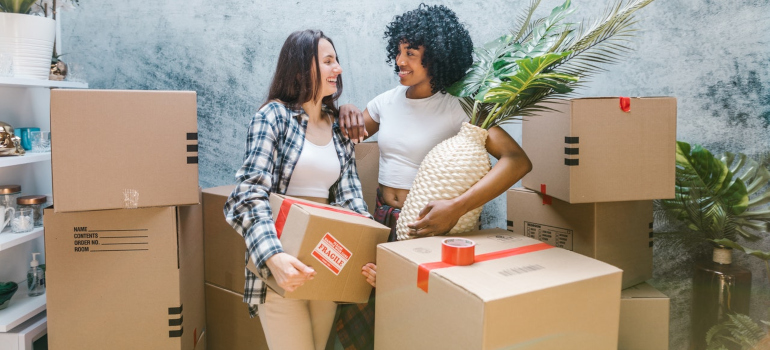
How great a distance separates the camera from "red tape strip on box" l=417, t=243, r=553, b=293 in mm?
1240

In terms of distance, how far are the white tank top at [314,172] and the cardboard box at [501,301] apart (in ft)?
1.54

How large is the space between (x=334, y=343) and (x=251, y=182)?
40.1 inches

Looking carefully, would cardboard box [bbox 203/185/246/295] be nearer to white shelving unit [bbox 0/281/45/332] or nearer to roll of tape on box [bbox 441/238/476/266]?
white shelving unit [bbox 0/281/45/332]

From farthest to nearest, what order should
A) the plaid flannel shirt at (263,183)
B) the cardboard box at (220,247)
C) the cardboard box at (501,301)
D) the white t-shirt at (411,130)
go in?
the cardboard box at (220,247), the white t-shirt at (411,130), the plaid flannel shirt at (263,183), the cardboard box at (501,301)

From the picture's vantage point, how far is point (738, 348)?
2131 mm

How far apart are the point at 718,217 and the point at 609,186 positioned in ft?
2.50

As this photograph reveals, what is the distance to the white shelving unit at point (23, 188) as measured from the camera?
1.88 metres

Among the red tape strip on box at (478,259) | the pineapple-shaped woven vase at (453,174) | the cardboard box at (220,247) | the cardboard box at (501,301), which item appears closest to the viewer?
the cardboard box at (501,301)

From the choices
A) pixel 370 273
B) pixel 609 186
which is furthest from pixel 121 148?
pixel 609 186

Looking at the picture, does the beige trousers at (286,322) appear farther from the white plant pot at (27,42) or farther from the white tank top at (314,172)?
the white plant pot at (27,42)

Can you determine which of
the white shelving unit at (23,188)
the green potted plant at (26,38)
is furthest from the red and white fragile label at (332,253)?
the green potted plant at (26,38)

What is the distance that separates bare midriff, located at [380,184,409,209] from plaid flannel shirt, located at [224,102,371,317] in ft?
0.59

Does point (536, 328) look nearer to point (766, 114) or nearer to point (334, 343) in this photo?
point (334, 343)

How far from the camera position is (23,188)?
88.5 inches
